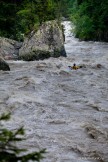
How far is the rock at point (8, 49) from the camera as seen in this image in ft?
Answer: 65.0

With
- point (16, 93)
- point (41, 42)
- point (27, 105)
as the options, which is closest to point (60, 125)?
point (27, 105)

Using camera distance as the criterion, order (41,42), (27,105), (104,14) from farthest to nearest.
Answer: (104,14) < (41,42) < (27,105)

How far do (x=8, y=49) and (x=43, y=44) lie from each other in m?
2.25

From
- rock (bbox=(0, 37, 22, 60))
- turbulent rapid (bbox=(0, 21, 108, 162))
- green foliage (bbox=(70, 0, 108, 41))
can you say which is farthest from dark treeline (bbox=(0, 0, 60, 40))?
turbulent rapid (bbox=(0, 21, 108, 162))

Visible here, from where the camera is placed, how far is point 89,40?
3173cm

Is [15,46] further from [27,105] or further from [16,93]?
Result: [27,105]

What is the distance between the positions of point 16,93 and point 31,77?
2.93 meters

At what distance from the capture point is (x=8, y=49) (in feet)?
67.4

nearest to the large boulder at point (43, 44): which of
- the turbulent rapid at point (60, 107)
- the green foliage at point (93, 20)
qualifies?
the turbulent rapid at point (60, 107)

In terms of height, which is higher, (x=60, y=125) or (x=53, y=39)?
(x=53, y=39)

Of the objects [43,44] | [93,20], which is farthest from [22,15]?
[93,20]

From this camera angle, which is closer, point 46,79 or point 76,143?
point 76,143

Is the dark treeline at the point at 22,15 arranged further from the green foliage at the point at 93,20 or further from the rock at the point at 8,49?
the green foliage at the point at 93,20

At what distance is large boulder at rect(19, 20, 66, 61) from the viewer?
1938 centimetres
